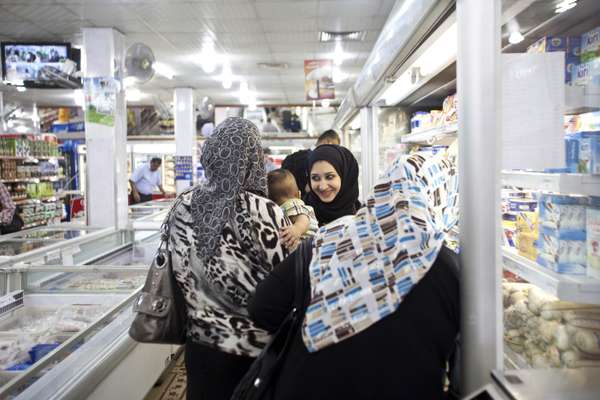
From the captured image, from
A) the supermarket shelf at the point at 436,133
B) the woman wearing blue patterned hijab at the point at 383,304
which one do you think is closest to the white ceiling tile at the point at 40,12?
the supermarket shelf at the point at 436,133

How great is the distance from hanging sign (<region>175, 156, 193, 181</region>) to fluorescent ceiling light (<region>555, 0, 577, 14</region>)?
37.7ft

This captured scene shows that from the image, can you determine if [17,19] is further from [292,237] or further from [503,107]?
[503,107]

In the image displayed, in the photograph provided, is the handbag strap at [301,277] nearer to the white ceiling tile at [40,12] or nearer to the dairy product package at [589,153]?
the dairy product package at [589,153]

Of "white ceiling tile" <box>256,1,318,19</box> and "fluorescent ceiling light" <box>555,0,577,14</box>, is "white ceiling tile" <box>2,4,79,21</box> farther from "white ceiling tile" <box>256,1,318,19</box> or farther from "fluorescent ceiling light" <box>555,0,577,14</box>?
"fluorescent ceiling light" <box>555,0,577,14</box>

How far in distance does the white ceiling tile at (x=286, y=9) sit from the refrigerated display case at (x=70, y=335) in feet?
12.0

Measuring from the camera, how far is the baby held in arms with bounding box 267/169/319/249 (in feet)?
6.35

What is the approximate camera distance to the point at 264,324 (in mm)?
1414

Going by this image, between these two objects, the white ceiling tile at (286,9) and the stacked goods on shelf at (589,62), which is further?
the white ceiling tile at (286,9)

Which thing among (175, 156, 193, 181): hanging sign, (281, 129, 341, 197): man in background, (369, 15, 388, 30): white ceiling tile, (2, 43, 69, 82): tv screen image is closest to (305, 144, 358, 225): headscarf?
(281, 129, 341, 197): man in background

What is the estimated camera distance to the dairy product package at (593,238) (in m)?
1.36

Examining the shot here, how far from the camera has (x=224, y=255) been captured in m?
1.84

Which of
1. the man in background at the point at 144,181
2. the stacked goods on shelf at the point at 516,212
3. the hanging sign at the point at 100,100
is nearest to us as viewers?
the stacked goods on shelf at the point at 516,212

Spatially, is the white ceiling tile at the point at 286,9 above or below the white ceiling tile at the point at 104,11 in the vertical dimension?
above

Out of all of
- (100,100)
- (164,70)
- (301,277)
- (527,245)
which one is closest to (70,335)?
(301,277)
